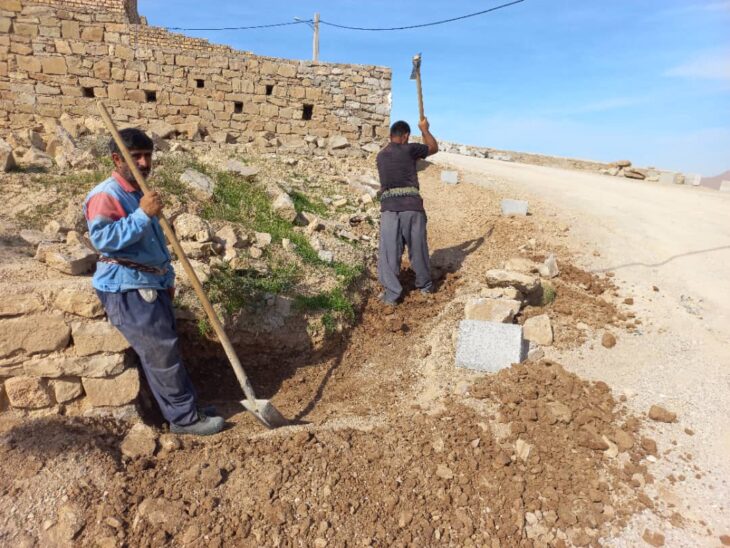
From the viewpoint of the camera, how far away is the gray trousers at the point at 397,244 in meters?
4.91

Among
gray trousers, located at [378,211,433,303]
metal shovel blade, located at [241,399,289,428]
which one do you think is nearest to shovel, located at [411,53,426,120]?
gray trousers, located at [378,211,433,303]

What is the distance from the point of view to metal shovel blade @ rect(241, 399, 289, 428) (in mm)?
3049

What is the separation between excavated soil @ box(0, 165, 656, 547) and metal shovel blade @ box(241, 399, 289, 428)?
99 millimetres

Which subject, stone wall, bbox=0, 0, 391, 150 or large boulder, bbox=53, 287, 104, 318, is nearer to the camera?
large boulder, bbox=53, 287, 104, 318

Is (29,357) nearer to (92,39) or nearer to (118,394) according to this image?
(118,394)

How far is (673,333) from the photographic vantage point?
13.0 feet

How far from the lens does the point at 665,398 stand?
3.20 m

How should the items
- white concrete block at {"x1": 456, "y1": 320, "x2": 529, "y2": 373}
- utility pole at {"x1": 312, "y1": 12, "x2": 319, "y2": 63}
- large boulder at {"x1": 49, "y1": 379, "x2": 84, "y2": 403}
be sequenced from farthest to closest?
utility pole at {"x1": 312, "y1": 12, "x2": 319, "y2": 63} → white concrete block at {"x1": 456, "y1": 320, "x2": 529, "y2": 373} → large boulder at {"x1": 49, "y1": 379, "x2": 84, "y2": 403}

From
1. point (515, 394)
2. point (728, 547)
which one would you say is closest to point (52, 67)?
point (515, 394)

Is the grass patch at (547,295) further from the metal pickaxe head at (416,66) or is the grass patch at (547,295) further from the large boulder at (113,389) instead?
the large boulder at (113,389)

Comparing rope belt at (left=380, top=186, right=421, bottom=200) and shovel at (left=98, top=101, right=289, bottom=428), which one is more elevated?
rope belt at (left=380, top=186, right=421, bottom=200)

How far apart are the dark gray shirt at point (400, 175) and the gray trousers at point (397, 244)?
9 cm

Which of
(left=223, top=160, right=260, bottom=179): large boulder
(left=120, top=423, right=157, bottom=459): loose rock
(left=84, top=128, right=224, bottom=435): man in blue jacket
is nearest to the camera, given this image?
(left=84, top=128, right=224, bottom=435): man in blue jacket

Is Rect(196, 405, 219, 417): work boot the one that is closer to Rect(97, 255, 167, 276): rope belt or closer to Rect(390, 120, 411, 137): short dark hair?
Rect(97, 255, 167, 276): rope belt
